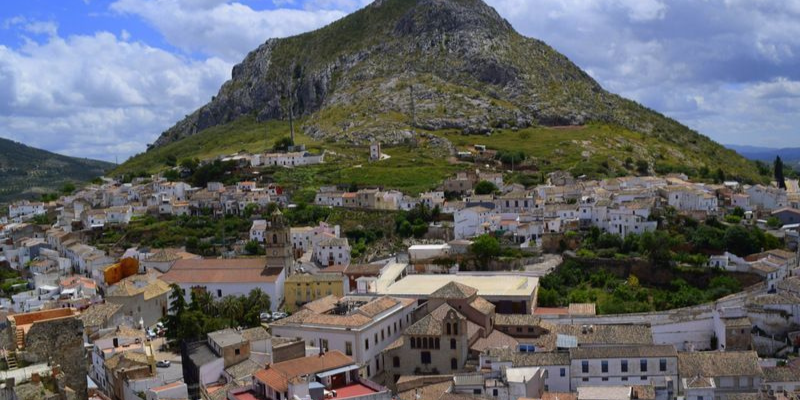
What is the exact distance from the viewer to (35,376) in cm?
1683

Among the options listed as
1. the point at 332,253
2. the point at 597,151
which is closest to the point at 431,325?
the point at 332,253

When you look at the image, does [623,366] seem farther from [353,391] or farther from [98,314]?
[98,314]

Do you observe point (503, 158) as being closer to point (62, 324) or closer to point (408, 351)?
point (408, 351)

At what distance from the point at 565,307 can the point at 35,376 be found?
26.9 meters

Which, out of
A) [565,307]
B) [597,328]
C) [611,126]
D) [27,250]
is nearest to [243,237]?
[27,250]

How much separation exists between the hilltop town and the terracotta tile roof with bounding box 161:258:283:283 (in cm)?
14

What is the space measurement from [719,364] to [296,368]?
46.0 ft

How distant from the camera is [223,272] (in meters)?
42.0

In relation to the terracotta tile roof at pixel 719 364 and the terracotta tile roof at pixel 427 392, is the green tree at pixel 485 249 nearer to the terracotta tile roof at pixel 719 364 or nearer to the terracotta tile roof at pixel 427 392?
the terracotta tile roof at pixel 719 364

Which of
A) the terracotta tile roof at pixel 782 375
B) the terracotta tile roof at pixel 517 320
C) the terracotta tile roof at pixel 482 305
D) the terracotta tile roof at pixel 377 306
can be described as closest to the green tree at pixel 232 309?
the terracotta tile roof at pixel 377 306

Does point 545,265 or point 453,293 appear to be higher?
point 453,293

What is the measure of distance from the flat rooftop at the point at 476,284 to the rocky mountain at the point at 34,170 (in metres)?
90.9

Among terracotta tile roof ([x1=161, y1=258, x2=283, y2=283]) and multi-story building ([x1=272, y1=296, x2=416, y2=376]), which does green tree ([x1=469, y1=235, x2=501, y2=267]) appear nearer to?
terracotta tile roof ([x1=161, y1=258, x2=283, y2=283])

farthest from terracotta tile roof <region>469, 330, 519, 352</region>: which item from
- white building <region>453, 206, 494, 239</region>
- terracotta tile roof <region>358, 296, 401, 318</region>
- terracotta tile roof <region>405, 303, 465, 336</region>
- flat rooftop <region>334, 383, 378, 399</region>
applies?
white building <region>453, 206, 494, 239</region>
